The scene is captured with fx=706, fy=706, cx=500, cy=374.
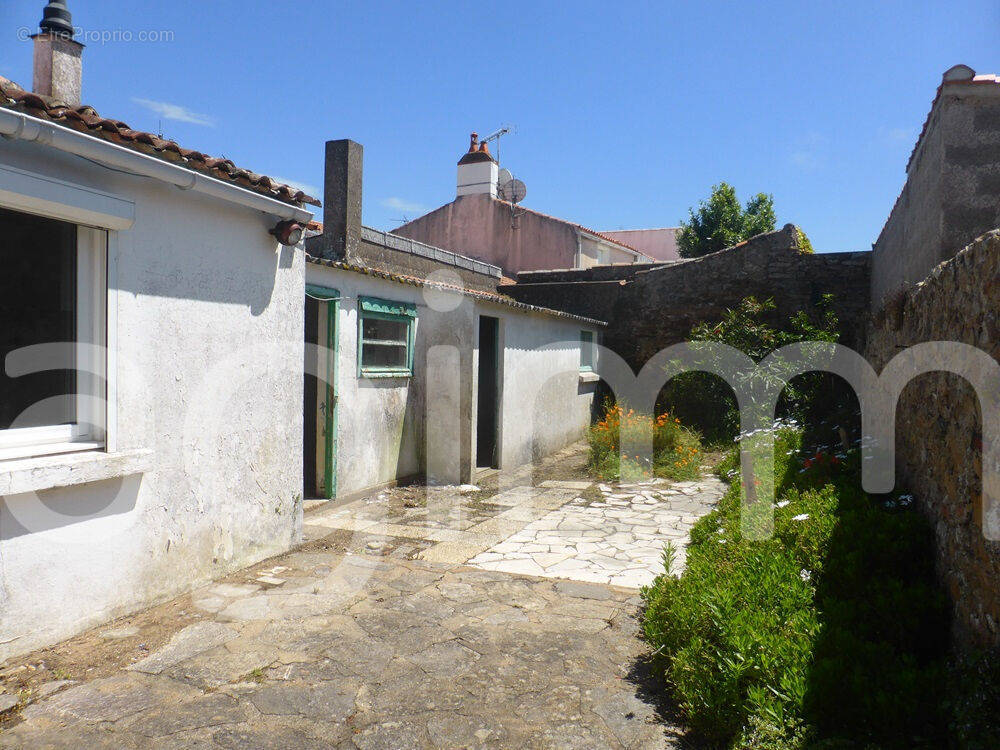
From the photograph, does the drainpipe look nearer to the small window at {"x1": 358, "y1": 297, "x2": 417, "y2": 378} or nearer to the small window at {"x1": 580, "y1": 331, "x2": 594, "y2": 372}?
the small window at {"x1": 358, "y1": 297, "x2": 417, "y2": 378}

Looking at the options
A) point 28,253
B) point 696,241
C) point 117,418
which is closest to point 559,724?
point 117,418

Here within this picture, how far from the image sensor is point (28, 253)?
15.1 ft

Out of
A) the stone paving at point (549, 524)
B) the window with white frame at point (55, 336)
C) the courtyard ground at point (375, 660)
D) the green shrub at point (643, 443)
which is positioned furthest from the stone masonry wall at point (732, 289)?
the window with white frame at point (55, 336)

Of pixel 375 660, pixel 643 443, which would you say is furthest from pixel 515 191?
pixel 375 660

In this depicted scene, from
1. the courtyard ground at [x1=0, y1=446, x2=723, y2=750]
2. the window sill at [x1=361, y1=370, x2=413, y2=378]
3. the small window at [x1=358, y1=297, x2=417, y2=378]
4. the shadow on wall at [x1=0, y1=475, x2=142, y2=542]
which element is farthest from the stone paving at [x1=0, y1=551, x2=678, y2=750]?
the small window at [x1=358, y1=297, x2=417, y2=378]

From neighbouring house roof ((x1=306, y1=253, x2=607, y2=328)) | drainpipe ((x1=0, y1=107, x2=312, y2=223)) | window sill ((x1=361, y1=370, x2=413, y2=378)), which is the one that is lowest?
window sill ((x1=361, y1=370, x2=413, y2=378))

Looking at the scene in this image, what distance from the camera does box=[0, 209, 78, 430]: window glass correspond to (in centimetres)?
439

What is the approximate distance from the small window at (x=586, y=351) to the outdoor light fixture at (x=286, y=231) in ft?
28.8

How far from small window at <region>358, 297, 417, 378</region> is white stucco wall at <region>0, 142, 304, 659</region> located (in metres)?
2.00

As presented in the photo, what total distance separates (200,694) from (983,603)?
365 centimetres

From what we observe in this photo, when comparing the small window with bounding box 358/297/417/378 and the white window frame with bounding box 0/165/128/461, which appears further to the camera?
the small window with bounding box 358/297/417/378

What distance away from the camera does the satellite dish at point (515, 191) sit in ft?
68.0

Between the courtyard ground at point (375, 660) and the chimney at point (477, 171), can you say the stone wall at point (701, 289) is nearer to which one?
the chimney at point (477, 171)

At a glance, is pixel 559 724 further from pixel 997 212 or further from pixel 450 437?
pixel 450 437
